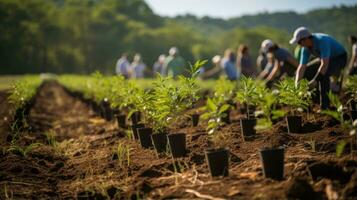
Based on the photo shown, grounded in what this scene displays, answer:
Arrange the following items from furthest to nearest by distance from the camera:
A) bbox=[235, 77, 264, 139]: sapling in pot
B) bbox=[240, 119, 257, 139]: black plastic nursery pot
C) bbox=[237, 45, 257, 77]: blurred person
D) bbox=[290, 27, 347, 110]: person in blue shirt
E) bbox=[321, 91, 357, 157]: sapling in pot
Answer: bbox=[237, 45, 257, 77]: blurred person, bbox=[290, 27, 347, 110]: person in blue shirt, bbox=[240, 119, 257, 139]: black plastic nursery pot, bbox=[235, 77, 264, 139]: sapling in pot, bbox=[321, 91, 357, 157]: sapling in pot

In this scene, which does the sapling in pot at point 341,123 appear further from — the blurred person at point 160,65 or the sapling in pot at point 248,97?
the blurred person at point 160,65

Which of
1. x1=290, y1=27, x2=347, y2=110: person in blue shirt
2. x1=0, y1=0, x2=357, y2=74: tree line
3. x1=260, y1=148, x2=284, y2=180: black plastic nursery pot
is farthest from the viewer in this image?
x1=0, y1=0, x2=357, y2=74: tree line

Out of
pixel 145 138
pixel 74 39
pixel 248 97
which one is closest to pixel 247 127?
pixel 248 97

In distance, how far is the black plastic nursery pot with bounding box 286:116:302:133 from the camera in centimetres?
639

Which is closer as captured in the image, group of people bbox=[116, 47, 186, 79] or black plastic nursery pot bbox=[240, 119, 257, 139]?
black plastic nursery pot bbox=[240, 119, 257, 139]

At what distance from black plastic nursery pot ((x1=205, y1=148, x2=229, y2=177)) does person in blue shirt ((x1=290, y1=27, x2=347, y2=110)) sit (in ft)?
10.5

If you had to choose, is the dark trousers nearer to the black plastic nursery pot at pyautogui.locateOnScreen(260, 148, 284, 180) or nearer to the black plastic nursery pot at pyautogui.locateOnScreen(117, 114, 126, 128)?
the black plastic nursery pot at pyautogui.locateOnScreen(260, 148, 284, 180)

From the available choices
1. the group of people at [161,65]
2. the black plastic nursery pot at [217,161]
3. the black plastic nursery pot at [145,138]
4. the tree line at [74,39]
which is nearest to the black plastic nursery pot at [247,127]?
the black plastic nursery pot at [145,138]

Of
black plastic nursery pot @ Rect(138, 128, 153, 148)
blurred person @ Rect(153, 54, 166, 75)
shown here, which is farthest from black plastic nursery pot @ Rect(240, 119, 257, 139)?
blurred person @ Rect(153, 54, 166, 75)

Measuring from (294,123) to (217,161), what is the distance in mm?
2401

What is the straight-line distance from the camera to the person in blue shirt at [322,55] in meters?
7.27

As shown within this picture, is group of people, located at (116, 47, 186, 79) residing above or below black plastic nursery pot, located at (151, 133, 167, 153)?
above

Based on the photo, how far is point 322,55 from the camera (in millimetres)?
7293

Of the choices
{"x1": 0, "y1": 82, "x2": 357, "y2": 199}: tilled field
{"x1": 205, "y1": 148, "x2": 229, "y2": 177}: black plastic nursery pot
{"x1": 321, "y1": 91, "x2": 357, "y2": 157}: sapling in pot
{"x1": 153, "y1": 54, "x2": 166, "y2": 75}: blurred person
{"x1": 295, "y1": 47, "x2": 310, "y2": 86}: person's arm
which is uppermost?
{"x1": 153, "y1": 54, "x2": 166, "y2": 75}: blurred person
